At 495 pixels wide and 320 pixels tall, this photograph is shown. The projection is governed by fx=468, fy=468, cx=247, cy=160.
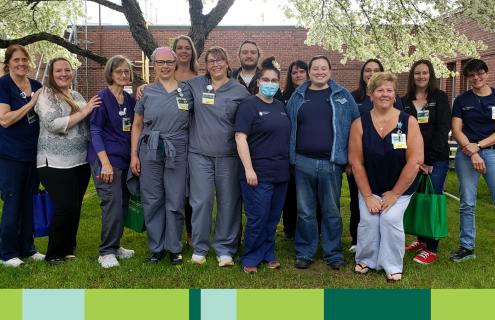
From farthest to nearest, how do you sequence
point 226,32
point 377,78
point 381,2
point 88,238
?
point 226,32, point 381,2, point 88,238, point 377,78

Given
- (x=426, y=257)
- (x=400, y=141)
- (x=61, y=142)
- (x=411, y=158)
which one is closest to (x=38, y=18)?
(x=61, y=142)

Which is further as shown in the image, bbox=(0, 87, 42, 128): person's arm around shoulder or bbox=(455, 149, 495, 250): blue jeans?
bbox=(455, 149, 495, 250): blue jeans

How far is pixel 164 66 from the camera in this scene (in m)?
4.40

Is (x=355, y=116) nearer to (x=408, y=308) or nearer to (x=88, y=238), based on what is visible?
(x=408, y=308)

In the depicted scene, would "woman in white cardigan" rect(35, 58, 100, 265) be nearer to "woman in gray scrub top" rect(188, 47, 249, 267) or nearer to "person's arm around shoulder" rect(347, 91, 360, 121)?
"woman in gray scrub top" rect(188, 47, 249, 267)

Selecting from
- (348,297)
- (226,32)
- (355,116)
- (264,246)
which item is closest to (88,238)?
(264,246)

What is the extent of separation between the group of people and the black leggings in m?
0.01

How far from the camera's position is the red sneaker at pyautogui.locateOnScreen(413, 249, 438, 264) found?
15.7ft

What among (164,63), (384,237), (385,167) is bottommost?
(384,237)

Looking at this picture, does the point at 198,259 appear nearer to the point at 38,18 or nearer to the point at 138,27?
the point at 138,27

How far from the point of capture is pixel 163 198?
4.65m

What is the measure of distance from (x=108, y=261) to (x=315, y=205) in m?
2.12

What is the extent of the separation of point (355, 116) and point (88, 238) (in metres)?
3.66

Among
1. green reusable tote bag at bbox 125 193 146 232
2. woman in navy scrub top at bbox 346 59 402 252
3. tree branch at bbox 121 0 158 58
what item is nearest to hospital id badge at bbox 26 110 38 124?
green reusable tote bag at bbox 125 193 146 232
